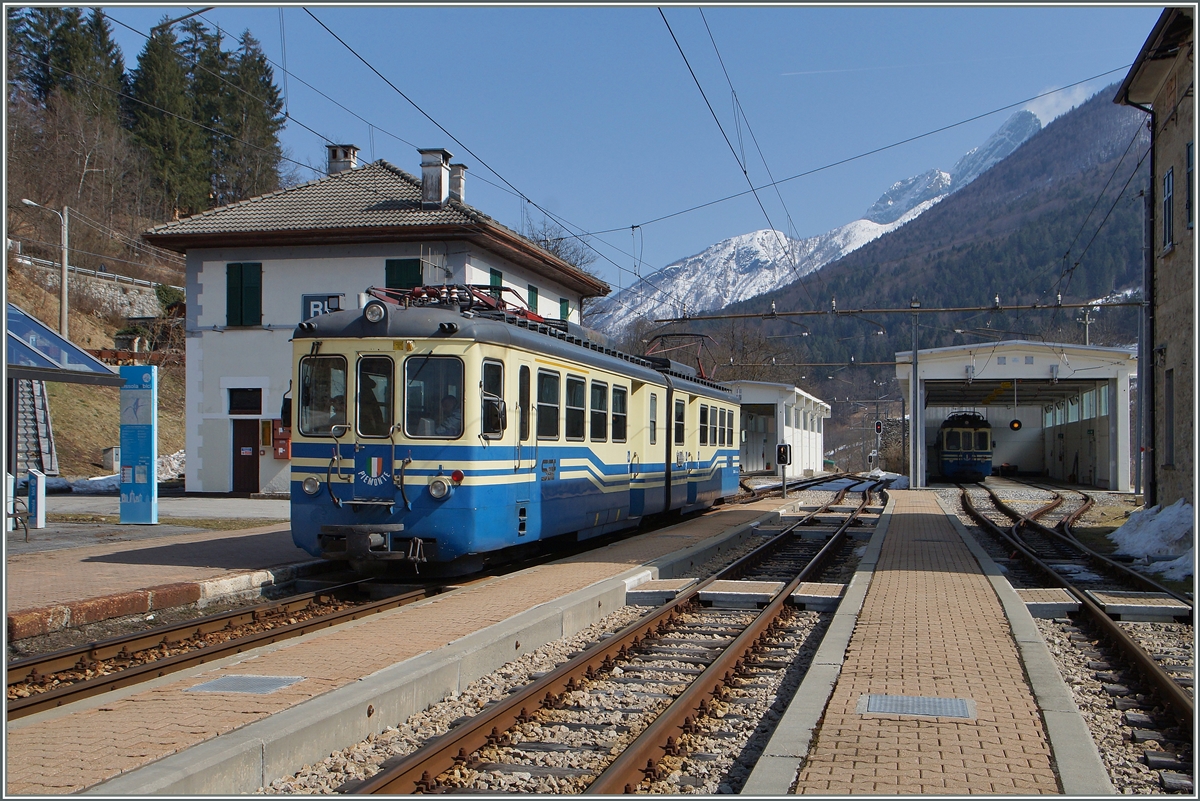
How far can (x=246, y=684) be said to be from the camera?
5.88 m

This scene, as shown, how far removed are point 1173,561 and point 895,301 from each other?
11424cm

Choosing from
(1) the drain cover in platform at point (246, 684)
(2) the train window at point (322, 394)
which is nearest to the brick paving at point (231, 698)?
(1) the drain cover in platform at point (246, 684)

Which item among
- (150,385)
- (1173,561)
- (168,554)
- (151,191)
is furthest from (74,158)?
(1173,561)

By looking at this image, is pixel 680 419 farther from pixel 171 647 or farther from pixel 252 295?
pixel 252 295

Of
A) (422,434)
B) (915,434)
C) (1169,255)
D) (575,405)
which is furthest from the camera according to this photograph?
(915,434)

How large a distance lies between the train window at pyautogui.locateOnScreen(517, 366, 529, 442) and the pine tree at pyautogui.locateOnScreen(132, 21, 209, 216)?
4894 centimetres

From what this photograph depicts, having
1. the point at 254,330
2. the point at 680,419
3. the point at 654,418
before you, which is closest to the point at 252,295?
the point at 254,330

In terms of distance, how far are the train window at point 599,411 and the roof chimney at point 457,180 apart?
45.4 feet

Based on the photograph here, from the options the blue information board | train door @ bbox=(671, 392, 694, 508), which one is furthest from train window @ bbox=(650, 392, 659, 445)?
the blue information board

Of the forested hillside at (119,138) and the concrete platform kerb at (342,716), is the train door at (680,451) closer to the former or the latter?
the concrete platform kerb at (342,716)

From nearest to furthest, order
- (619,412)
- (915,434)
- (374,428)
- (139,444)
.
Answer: (374,428) < (619,412) < (139,444) < (915,434)

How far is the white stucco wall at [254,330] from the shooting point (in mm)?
24109

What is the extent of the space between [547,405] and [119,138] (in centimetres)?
4918

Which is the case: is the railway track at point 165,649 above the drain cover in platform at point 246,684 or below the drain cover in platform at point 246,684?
below
